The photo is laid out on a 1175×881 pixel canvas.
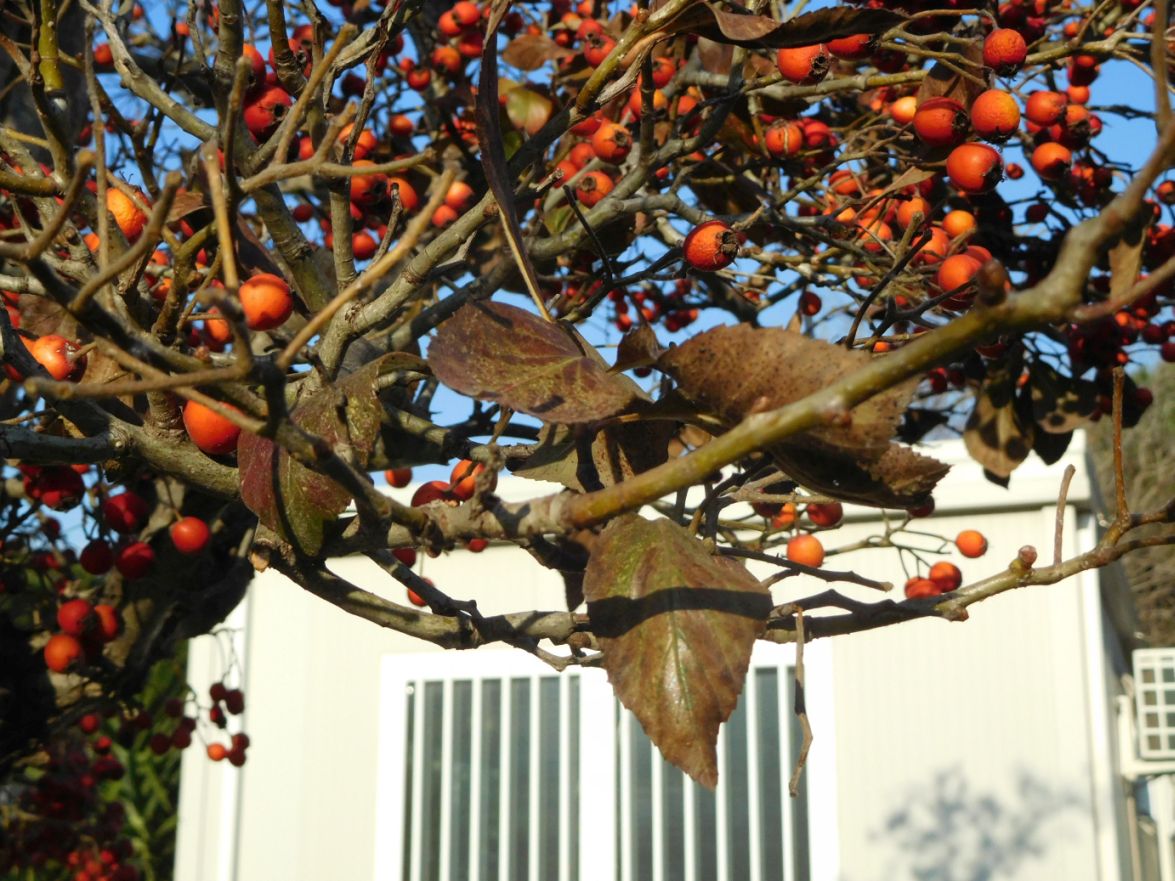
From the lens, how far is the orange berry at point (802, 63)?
91.7 inches

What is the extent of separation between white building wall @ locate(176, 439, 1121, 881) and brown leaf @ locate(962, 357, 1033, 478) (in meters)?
3.87

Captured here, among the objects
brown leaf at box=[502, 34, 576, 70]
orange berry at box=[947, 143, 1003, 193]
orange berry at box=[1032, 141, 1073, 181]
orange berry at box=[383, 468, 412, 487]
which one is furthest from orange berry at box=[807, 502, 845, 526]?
brown leaf at box=[502, 34, 576, 70]

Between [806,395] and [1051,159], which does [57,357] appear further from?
[1051,159]

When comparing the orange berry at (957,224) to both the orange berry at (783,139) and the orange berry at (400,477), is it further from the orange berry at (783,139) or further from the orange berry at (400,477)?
the orange berry at (400,477)

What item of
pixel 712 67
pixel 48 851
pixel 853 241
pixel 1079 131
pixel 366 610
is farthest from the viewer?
pixel 48 851

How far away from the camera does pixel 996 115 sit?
2.22 m

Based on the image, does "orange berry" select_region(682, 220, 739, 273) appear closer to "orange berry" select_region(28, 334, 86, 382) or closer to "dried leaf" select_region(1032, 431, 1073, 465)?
"orange berry" select_region(28, 334, 86, 382)

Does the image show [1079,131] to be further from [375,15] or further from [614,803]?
[614,803]

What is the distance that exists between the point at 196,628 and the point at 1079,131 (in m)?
2.78

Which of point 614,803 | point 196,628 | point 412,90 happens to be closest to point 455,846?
point 614,803

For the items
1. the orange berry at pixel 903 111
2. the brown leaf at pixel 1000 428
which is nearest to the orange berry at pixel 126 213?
the orange berry at pixel 903 111

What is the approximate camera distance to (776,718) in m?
7.31

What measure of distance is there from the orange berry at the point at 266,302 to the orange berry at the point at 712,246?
74 cm

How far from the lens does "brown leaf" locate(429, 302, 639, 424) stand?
113 cm
